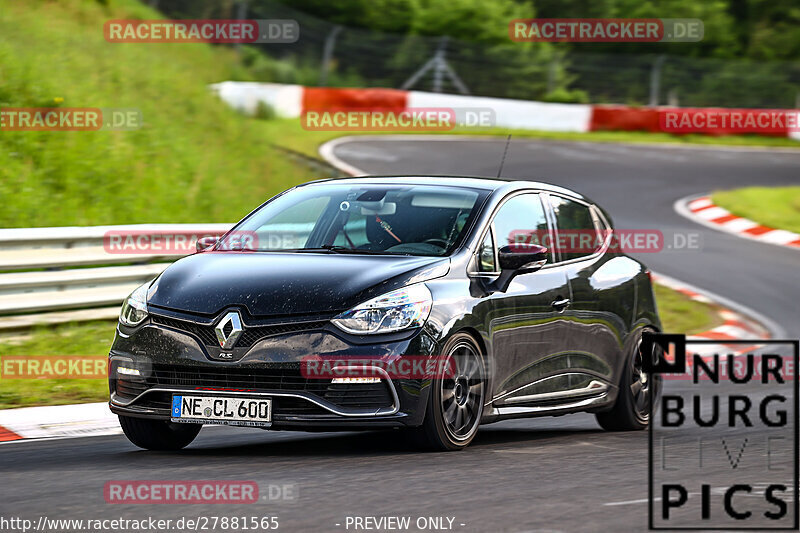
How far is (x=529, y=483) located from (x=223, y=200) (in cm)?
1121

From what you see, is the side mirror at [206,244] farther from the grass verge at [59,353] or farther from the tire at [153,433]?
the grass verge at [59,353]

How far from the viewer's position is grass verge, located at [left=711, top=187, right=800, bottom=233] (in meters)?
22.1

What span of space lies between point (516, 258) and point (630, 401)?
198 cm

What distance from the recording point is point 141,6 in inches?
1186

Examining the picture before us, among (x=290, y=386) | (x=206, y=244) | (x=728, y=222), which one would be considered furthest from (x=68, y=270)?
(x=728, y=222)

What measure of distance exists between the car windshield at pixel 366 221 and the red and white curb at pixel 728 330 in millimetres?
6145

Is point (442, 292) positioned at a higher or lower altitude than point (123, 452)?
higher

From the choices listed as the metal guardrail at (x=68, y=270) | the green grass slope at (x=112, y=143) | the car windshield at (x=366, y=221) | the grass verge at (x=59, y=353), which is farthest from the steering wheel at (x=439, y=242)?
the green grass slope at (x=112, y=143)

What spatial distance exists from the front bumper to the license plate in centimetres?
3

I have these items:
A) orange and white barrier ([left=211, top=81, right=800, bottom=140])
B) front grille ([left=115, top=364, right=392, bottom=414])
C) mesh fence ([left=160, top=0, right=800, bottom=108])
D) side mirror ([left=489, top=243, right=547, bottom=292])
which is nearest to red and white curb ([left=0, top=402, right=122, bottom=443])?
front grille ([left=115, top=364, right=392, bottom=414])

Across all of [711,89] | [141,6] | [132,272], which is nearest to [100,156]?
[132,272]

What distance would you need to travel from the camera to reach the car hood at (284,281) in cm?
697

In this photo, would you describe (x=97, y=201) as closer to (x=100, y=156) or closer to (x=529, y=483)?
(x=100, y=156)

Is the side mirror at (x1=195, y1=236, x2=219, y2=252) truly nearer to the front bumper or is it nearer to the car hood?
the car hood
